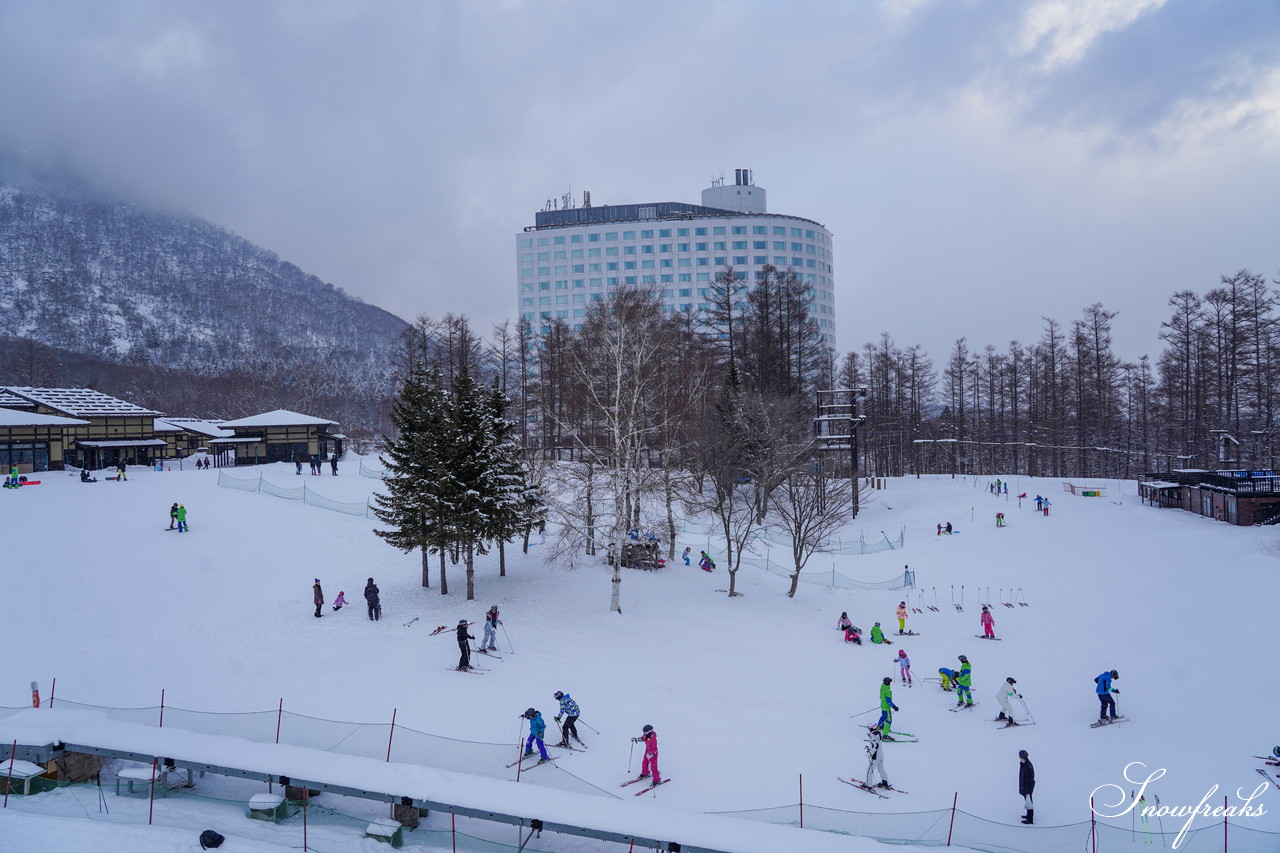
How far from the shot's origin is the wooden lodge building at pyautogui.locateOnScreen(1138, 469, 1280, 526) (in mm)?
32781

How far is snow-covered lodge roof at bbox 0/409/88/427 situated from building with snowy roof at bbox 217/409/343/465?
31.5 feet

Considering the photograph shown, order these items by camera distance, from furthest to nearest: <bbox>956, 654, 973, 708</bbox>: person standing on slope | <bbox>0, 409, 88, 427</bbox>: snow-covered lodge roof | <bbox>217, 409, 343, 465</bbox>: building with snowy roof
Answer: <bbox>217, 409, 343, 465</bbox>: building with snowy roof
<bbox>0, 409, 88, 427</bbox>: snow-covered lodge roof
<bbox>956, 654, 973, 708</bbox>: person standing on slope

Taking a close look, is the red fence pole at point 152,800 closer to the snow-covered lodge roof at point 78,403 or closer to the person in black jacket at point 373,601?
the person in black jacket at point 373,601

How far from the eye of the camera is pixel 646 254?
8631 centimetres

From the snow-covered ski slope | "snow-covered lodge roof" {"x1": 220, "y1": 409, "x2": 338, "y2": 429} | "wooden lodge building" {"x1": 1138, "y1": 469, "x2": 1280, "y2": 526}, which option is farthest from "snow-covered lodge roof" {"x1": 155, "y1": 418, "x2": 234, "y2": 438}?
"wooden lodge building" {"x1": 1138, "y1": 469, "x2": 1280, "y2": 526}

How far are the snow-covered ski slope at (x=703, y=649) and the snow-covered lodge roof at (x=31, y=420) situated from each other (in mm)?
12506

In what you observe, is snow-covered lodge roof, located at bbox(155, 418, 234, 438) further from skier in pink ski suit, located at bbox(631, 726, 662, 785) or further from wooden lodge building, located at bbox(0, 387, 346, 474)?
skier in pink ski suit, located at bbox(631, 726, 662, 785)

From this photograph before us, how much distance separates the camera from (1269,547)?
28.8m

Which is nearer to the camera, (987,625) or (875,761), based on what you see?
(875,761)

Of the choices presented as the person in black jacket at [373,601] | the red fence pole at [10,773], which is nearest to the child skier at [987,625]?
the person in black jacket at [373,601]

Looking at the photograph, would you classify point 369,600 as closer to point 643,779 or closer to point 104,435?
point 643,779

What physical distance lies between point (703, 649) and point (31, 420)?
47.1m

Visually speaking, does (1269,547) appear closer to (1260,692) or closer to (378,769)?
(1260,692)

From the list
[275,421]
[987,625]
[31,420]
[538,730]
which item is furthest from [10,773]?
[275,421]
